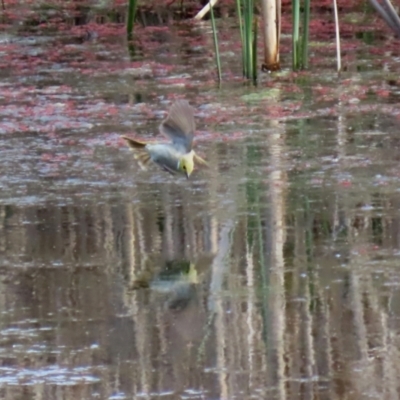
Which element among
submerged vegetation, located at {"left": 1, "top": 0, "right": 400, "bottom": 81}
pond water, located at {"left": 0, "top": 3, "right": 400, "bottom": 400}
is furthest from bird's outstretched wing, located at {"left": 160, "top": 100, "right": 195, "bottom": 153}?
submerged vegetation, located at {"left": 1, "top": 0, "right": 400, "bottom": 81}

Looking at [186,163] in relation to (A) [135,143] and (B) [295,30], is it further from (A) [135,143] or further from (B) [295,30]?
(B) [295,30]

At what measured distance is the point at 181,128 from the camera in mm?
4863

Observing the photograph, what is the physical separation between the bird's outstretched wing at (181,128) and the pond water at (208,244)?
0.40m

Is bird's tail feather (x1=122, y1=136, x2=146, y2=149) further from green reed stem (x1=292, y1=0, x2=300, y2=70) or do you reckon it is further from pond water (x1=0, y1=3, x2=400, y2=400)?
green reed stem (x1=292, y1=0, x2=300, y2=70)

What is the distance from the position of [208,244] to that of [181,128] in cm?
49

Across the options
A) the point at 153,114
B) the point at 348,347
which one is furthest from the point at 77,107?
the point at 348,347

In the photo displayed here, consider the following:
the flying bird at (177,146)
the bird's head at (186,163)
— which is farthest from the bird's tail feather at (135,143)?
the bird's head at (186,163)

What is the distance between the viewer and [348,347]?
363 centimetres

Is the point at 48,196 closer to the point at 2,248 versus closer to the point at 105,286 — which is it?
the point at 2,248

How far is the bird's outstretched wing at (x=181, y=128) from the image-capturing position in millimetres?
4859

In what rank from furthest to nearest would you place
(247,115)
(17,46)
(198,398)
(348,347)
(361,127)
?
(17,46)
(247,115)
(361,127)
(348,347)
(198,398)

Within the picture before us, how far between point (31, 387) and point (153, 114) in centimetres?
428

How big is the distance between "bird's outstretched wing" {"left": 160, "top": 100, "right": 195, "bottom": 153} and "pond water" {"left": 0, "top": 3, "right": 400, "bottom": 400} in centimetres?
40

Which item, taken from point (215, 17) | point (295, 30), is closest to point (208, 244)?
point (295, 30)
